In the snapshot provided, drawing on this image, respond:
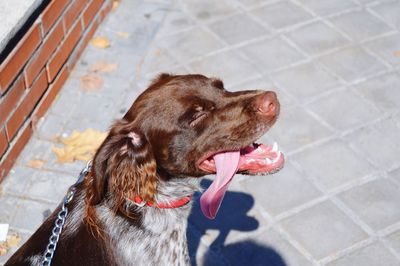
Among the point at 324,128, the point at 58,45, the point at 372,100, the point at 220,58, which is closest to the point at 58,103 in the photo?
the point at 58,45

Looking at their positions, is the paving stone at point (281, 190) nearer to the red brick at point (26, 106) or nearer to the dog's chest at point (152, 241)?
the dog's chest at point (152, 241)

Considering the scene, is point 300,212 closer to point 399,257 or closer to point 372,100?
point 399,257

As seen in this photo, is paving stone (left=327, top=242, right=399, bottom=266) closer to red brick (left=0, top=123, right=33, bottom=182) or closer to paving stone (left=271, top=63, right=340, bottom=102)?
paving stone (left=271, top=63, right=340, bottom=102)

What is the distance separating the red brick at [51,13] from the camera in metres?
5.81

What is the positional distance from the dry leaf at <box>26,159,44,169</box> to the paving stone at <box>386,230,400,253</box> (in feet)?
8.66

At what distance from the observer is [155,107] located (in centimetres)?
386

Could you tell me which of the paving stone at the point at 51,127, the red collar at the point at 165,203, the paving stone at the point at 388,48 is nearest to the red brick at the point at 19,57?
the paving stone at the point at 51,127

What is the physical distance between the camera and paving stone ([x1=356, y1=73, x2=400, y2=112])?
627 centimetres

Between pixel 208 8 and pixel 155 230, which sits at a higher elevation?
pixel 155 230

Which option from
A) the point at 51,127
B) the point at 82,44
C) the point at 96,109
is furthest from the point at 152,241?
the point at 82,44

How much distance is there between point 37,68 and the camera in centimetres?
580

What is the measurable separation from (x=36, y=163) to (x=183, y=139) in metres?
2.16

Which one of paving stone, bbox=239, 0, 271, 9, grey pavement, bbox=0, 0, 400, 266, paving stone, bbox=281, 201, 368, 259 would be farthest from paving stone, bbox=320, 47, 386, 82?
paving stone, bbox=281, 201, 368, 259

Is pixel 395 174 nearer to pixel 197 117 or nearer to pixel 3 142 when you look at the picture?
pixel 197 117
